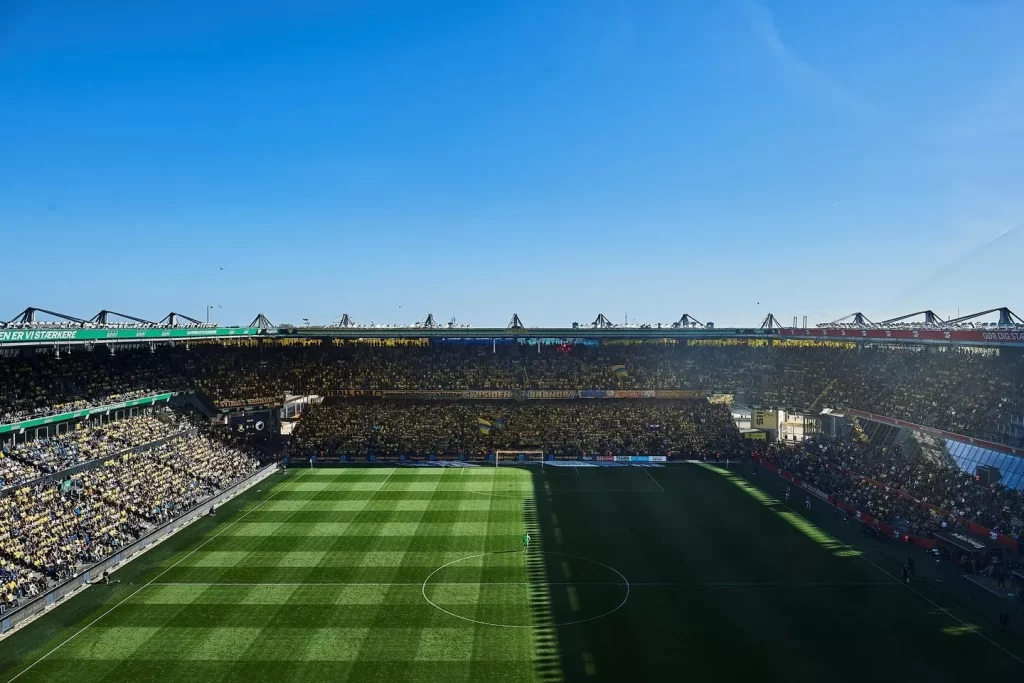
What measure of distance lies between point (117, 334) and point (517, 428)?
116 ft

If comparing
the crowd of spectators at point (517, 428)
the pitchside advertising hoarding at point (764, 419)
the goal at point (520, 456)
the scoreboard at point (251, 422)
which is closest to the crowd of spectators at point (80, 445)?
the scoreboard at point (251, 422)

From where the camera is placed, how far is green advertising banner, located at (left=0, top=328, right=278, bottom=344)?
4153 centimetres

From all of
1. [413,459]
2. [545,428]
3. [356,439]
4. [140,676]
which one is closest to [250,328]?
[356,439]

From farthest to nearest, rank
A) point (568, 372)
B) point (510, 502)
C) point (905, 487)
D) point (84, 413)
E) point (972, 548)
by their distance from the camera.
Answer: point (568, 372)
point (84, 413)
point (510, 502)
point (905, 487)
point (972, 548)

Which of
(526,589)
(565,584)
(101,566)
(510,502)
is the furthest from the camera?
(510,502)

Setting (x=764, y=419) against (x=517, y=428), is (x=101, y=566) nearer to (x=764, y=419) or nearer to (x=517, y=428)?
(x=517, y=428)

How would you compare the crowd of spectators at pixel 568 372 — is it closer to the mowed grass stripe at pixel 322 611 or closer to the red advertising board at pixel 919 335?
the red advertising board at pixel 919 335

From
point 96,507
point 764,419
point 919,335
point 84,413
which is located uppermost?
point 919,335

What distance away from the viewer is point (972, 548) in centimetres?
3288

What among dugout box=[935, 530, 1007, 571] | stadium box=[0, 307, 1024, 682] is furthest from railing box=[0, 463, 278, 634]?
dugout box=[935, 530, 1007, 571]

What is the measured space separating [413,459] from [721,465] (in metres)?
26.9

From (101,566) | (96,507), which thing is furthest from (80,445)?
(101,566)

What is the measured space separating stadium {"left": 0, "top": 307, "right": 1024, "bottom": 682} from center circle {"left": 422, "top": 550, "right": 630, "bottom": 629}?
7.4 inches

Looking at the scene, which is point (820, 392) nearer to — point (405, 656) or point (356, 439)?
point (356, 439)
